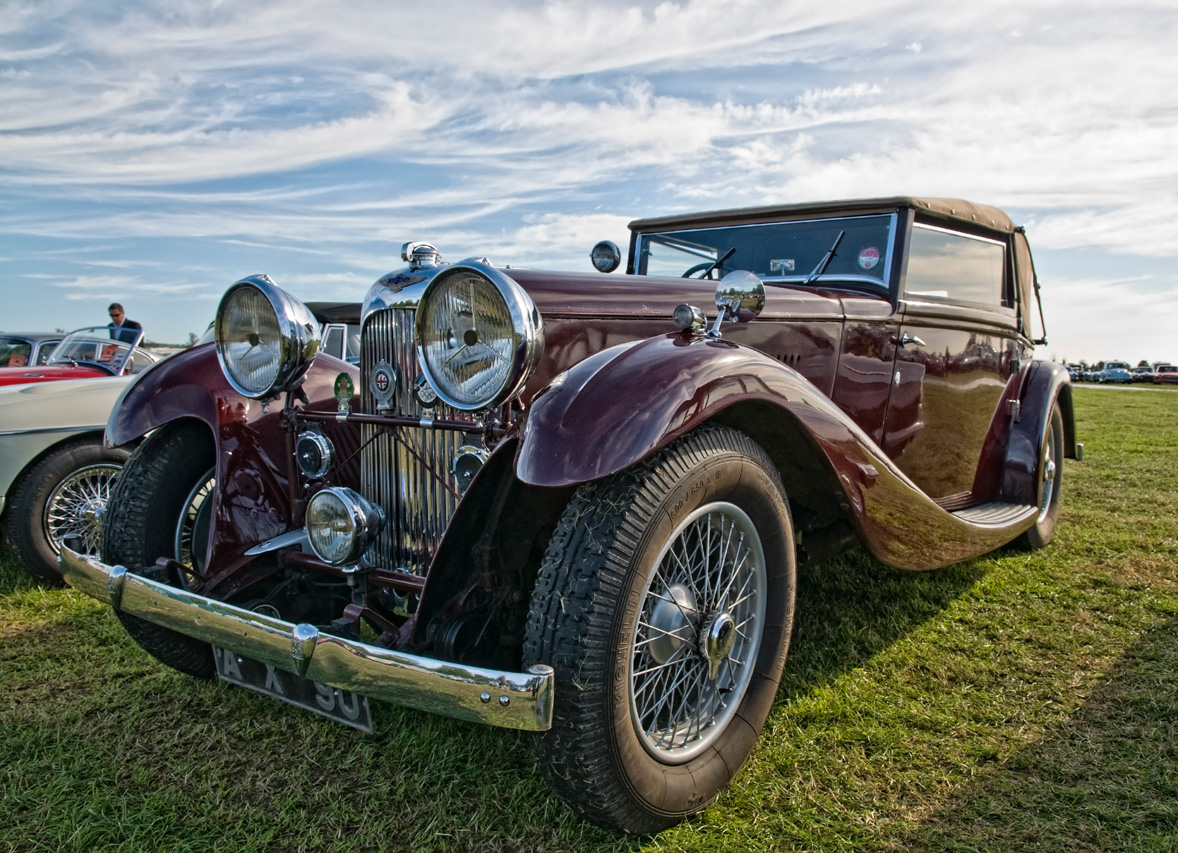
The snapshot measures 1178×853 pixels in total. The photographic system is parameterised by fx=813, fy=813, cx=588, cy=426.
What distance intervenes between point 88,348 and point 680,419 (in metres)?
6.18

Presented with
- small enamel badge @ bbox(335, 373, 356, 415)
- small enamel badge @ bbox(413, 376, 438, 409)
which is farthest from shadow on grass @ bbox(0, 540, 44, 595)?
small enamel badge @ bbox(413, 376, 438, 409)

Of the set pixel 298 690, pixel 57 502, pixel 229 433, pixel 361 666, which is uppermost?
pixel 229 433

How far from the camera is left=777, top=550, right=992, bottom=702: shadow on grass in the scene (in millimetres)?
2832

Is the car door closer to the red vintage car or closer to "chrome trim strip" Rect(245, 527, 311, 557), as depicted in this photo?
"chrome trim strip" Rect(245, 527, 311, 557)

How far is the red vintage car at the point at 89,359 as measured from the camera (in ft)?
18.7

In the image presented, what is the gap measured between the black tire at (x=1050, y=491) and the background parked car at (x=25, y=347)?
23.7 ft

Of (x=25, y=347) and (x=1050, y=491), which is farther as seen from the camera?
(x=25, y=347)

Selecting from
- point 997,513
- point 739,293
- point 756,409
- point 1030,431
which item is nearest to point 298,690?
point 756,409

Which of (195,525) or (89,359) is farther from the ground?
(89,359)

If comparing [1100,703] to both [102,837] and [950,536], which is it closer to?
[950,536]

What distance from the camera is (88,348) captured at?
6363mm

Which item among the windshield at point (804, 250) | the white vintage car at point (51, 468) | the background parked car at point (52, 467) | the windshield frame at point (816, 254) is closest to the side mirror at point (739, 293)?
the windshield frame at point (816, 254)

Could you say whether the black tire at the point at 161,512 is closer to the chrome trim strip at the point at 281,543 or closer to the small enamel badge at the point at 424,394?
the chrome trim strip at the point at 281,543

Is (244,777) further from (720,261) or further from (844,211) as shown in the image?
(844,211)
